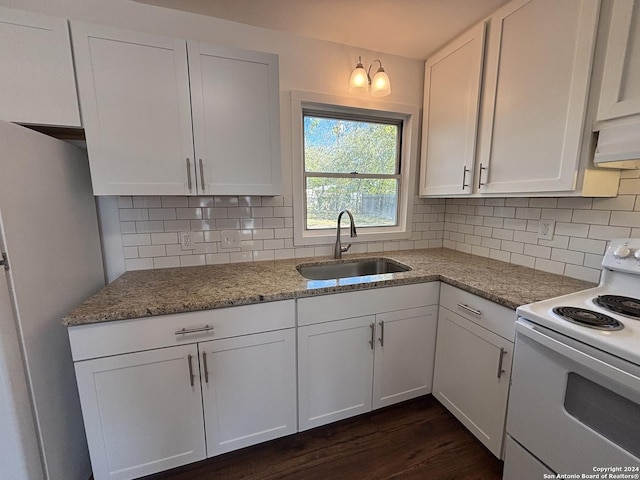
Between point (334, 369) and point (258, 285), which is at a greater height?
point (258, 285)

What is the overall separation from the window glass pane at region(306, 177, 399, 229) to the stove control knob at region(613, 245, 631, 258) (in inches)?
52.6

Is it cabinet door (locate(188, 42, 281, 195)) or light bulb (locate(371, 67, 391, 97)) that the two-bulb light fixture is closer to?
light bulb (locate(371, 67, 391, 97))

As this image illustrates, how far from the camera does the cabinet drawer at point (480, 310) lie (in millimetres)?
1265

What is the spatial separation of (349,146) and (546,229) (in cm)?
143

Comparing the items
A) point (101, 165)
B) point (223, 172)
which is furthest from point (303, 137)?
point (101, 165)

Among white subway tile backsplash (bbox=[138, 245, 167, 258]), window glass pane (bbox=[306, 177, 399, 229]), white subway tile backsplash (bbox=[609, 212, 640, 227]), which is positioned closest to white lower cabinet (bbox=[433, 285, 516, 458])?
white subway tile backsplash (bbox=[609, 212, 640, 227])

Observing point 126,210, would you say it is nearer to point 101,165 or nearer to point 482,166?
point 101,165

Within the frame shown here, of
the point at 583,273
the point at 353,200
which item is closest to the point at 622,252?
the point at 583,273

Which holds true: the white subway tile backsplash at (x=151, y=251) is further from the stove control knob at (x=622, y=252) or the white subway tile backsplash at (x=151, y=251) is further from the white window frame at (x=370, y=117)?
the stove control knob at (x=622, y=252)

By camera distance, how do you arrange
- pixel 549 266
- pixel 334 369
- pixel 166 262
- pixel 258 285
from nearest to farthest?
pixel 258 285 → pixel 334 369 → pixel 549 266 → pixel 166 262

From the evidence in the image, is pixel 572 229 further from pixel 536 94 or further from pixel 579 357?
pixel 579 357

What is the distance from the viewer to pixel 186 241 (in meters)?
1.76

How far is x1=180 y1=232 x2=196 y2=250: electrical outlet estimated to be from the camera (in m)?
1.75

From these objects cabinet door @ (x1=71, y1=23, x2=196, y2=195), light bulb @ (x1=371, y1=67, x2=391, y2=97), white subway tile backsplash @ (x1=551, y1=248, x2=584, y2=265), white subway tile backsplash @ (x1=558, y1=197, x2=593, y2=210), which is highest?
light bulb @ (x1=371, y1=67, x2=391, y2=97)
